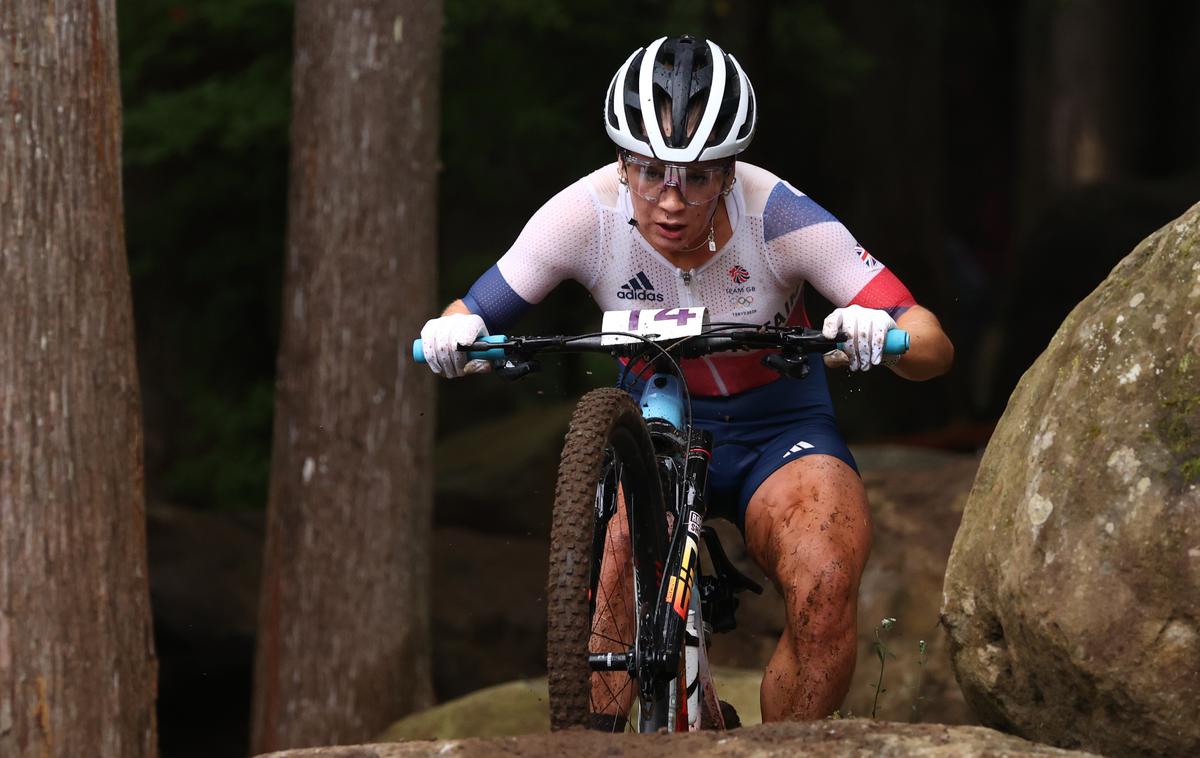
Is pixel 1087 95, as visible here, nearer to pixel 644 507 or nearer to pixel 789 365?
pixel 789 365

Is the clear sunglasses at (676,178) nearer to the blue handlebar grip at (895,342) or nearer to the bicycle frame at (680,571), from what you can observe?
the bicycle frame at (680,571)

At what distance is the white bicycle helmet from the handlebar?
57 cm

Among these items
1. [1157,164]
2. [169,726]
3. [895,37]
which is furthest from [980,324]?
→ [169,726]

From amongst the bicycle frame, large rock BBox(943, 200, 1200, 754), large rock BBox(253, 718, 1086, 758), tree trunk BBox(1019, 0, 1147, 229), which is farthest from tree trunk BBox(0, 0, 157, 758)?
tree trunk BBox(1019, 0, 1147, 229)

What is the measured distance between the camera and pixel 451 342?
4492 millimetres

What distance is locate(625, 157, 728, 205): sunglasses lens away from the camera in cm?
472

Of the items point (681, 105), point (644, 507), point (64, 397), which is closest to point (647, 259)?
point (681, 105)

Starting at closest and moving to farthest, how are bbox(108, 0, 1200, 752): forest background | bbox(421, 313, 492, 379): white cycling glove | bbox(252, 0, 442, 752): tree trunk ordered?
bbox(421, 313, 492, 379): white cycling glove
bbox(252, 0, 442, 752): tree trunk
bbox(108, 0, 1200, 752): forest background

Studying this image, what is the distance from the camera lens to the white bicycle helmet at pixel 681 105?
468 cm

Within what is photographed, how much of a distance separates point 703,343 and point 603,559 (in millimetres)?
603

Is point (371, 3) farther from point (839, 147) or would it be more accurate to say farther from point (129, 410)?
point (839, 147)

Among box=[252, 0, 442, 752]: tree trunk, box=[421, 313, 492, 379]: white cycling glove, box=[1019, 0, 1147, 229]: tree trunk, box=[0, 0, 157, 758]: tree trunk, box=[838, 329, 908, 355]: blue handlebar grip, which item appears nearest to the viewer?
box=[838, 329, 908, 355]: blue handlebar grip

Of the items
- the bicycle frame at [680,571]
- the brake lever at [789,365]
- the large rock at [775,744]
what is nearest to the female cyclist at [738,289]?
the brake lever at [789,365]

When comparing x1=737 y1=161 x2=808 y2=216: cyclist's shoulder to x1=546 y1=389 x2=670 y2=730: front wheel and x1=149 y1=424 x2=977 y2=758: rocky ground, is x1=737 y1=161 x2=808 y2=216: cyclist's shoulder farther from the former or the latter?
x1=149 y1=424 x2=977 y2=758: rocky ground
